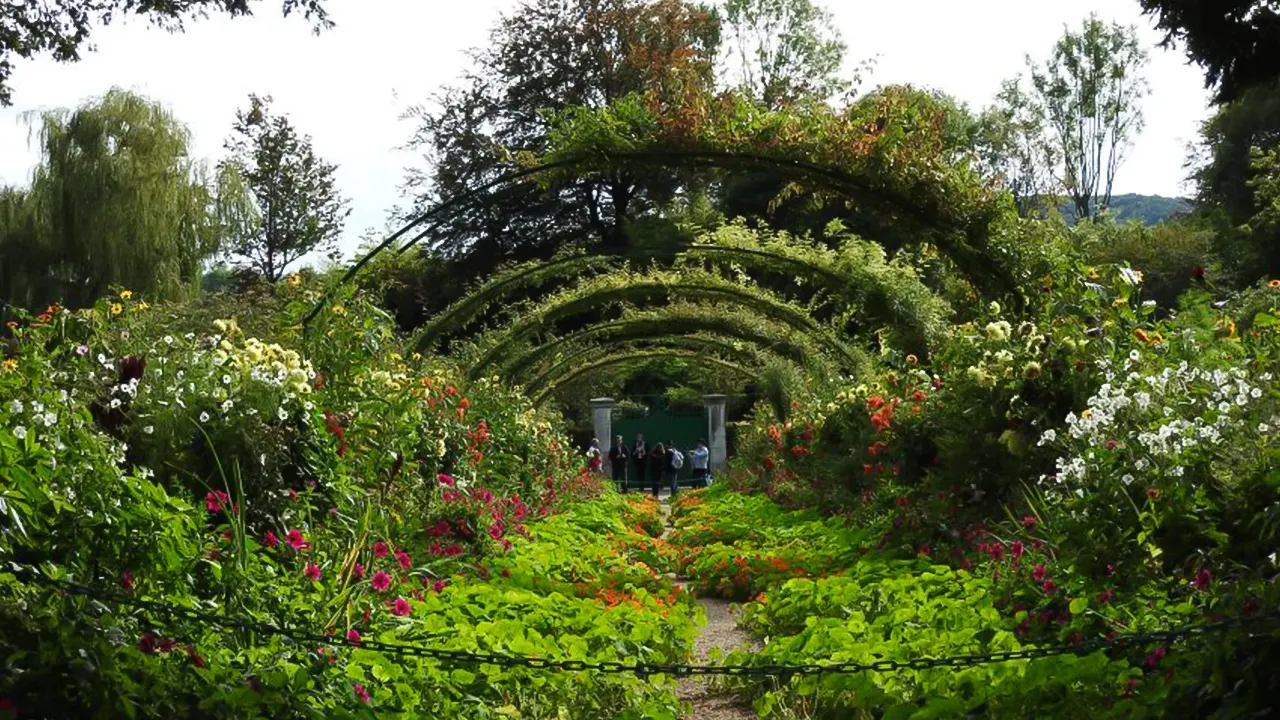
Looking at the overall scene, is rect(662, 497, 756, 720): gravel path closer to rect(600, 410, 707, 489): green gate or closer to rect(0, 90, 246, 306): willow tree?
rect(0, 90, 246, 306): willow tree

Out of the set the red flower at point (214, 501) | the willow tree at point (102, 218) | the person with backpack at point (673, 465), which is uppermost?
the willow tree at point (102, 218)

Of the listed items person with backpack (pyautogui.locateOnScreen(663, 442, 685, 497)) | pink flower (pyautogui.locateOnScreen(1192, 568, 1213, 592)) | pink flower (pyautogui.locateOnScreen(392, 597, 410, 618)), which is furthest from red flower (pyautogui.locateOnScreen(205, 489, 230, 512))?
person with backpack (pyautogui.locateOnScreen(663, 442, 685, 497))

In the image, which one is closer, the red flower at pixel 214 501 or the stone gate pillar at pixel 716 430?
the red flower at pixel 214 501

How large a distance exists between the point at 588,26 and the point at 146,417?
22.8 metres

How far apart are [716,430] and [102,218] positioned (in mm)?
12363

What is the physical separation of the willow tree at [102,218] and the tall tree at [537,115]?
236 inches

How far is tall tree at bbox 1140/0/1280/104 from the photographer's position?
421 centimetres

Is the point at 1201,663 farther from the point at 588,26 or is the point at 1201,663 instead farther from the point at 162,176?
the point at 588,26

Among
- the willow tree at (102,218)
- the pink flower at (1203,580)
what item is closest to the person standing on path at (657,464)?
the willow tree at (102,218)

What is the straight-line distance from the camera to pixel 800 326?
50.6ft

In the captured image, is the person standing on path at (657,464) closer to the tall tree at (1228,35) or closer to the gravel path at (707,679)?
the gravel path at (707,679)

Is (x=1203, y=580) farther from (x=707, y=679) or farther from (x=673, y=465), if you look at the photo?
(x=673, y=465)

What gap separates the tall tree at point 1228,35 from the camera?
13.8 feet

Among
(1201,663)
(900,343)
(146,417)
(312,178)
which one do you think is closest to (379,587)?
(146,417)
